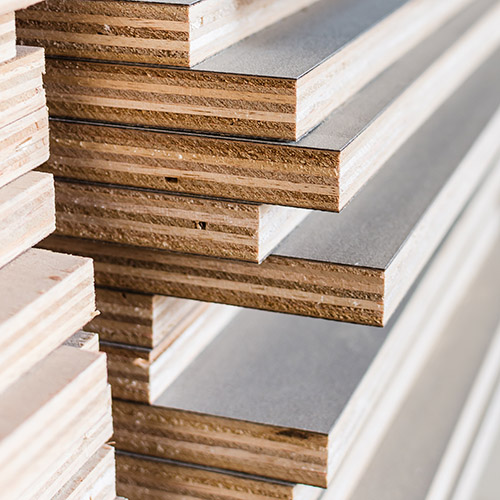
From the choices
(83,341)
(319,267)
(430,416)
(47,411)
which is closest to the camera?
(47,411)

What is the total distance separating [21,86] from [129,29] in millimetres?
107

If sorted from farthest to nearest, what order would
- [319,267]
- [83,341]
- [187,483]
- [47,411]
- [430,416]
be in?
[430,416] → [187,483] → [319,267] → [83,341] → [47,411]

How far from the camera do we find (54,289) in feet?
1.78

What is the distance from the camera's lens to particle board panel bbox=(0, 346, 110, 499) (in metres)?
0.47

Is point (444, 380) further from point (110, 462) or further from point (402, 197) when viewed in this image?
point (110, 462)

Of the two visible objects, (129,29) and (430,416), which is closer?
(129,29)

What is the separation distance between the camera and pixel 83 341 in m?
0.61

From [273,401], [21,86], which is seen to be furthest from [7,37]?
[273,401]

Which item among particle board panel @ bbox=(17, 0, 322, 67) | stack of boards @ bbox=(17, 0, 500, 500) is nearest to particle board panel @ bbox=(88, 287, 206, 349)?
stack of boards @ bbox=(17, 0, 500, 500)

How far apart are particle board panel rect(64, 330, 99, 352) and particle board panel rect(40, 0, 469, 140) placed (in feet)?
0.52

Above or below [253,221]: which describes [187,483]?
below

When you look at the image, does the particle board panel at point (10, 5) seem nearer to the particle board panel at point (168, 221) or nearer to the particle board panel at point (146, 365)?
the particle board panel at point (168, 221)

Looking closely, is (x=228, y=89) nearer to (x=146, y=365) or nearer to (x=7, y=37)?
(x=7, y=37)

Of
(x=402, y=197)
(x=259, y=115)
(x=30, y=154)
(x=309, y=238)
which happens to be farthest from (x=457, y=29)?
(x=30, y=154)
